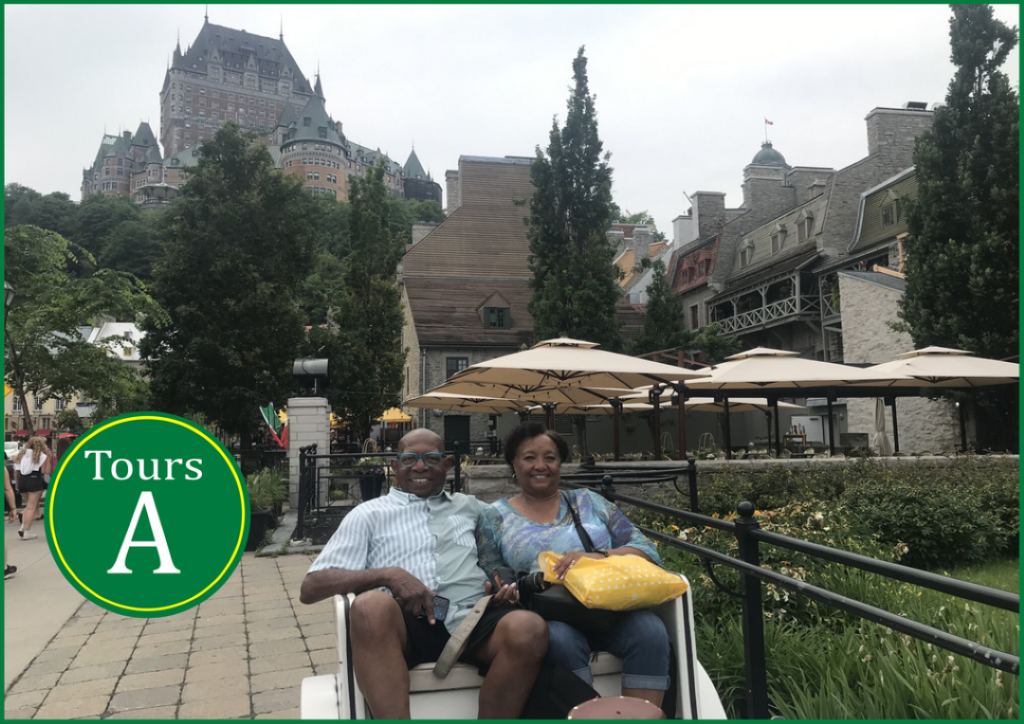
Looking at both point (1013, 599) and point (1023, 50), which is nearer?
point (1013, 599)

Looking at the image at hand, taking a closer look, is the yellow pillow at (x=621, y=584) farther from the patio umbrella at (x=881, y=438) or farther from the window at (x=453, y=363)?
the window at (x=453, y=363)

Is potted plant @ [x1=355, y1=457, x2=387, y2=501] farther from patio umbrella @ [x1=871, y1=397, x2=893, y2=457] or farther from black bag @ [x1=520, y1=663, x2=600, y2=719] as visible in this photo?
black bag @ [x1=520, y1=663, x2=600, y2=719]

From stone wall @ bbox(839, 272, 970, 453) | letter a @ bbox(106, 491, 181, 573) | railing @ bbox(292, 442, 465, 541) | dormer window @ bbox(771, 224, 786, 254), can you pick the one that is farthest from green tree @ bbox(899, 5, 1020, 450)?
letter a @ bbox(106, 491, 181, 573)

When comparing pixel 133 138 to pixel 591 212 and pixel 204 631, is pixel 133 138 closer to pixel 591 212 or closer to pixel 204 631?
pixel 591 212

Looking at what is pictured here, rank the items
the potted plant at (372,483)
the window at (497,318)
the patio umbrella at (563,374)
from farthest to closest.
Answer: the window at (497,318) → the potted plant at (372,483) → the patio umbrella at (563,374)

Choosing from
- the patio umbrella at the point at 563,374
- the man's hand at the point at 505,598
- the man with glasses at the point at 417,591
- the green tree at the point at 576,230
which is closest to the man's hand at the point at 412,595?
the man with glasses at the point at 417,591

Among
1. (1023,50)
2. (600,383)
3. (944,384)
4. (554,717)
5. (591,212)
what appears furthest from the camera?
(591,212)

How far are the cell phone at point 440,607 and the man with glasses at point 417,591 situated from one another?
14 mm

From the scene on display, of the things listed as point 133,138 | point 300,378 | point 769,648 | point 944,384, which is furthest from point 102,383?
point 133,138

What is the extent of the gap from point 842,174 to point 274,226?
22089 millimetres

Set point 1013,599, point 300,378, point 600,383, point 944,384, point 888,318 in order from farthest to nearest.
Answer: point 888,318 → point 300,378 → point 944,384 → point 600,383 → point 1013,599

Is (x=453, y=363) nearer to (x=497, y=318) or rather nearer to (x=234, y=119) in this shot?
(x=497, y=318)

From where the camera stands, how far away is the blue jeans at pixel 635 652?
2.62m

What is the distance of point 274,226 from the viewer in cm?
2381
